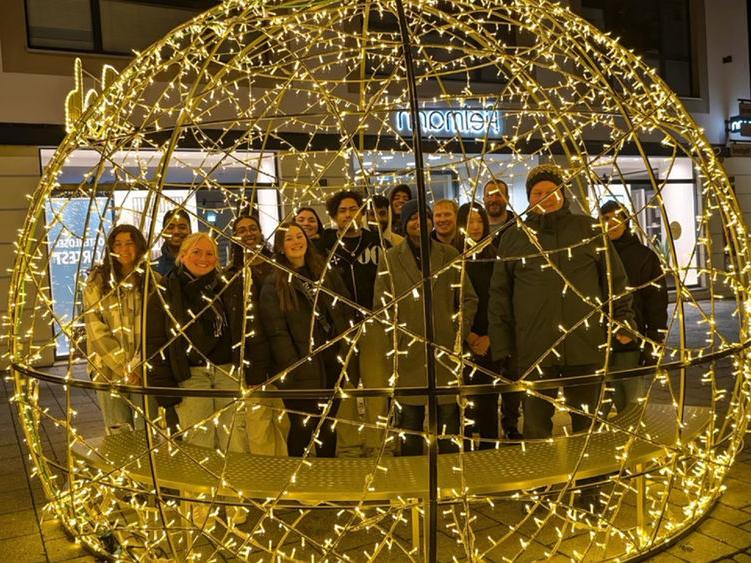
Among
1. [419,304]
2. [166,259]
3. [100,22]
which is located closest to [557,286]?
[419,304]

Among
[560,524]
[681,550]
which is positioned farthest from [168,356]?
[681,550]

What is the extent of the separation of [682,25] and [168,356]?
41.8 ft

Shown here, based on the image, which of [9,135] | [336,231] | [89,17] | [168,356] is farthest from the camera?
[89,17]

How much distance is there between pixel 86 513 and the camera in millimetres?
3795

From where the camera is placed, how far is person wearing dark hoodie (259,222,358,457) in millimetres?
4176

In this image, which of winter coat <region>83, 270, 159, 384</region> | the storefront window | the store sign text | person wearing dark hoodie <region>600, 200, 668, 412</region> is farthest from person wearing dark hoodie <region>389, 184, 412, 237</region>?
the storefront window

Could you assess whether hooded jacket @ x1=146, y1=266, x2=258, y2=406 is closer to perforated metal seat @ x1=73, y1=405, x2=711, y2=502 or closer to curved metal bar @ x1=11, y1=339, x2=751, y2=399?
perforated metal seat @ x1=73, y1=405, x2=711, y2=502

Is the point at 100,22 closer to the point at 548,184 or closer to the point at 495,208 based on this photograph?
the point at 495,208

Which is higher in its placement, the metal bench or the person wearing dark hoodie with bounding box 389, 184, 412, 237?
the person wearing dark hoodie with bounding box 389, 184, 412, 237

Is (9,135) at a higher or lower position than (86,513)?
higher

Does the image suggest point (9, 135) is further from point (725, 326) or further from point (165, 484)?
point (725, 326)

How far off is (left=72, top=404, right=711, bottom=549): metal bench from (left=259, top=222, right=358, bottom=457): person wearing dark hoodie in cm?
84

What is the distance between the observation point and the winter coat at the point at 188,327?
13.1 ft

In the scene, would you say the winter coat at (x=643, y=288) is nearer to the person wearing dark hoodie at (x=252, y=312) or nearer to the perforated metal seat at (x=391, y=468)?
the perforated metal seat at (x=391, y=468)
